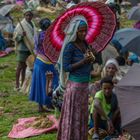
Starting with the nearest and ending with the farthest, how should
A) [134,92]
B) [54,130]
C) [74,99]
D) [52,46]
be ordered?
[134,92] → [74,99] → [52,46] → [54,130]

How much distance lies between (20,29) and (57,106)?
103 inches

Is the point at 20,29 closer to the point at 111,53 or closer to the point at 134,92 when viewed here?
the point at 111,53

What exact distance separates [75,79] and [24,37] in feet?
12.8

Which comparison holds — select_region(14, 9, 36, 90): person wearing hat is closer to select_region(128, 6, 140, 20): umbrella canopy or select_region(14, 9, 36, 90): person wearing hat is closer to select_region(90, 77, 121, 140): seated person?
select_region(90, 77, 121, 140): seated person

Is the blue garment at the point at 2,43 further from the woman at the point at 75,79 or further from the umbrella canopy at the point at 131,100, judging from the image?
the umbrella canopy at the point at 131,100

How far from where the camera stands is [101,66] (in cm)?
1129

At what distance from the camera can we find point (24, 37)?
10773mm

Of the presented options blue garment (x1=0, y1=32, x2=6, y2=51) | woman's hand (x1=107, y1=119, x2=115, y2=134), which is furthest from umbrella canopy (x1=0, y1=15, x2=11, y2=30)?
woman's hand (x1=107, y1=119, x2=115, y2=134)

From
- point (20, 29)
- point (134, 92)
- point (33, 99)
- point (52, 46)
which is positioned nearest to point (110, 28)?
point (52, 46)

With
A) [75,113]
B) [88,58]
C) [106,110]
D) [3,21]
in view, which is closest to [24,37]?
[106,110]

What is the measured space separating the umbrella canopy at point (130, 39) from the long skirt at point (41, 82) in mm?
1468

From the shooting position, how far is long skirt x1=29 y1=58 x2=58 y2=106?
9.32 meters

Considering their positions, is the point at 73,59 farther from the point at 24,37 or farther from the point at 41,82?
the point at 24,37

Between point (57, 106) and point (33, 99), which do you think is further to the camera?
point (33, 99)
